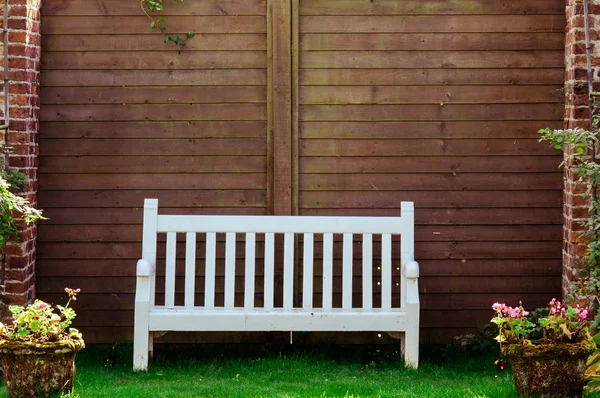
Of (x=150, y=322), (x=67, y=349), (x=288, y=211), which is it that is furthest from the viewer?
(x=288, y=211)

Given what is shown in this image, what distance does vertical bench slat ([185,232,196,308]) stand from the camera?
16.0 feet

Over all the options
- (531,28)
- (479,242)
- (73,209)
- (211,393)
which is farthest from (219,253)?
(531,28)

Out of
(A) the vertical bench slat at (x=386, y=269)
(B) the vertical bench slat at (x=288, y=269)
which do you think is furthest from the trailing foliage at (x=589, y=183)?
(B) the vertical bench slat at (x=288, y=269)

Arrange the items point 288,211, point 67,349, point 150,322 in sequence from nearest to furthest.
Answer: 1. point 67,349
2. point 150,322
3. point 288,211

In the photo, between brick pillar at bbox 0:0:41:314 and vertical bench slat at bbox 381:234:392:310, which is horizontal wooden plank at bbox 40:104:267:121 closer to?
brick pillar at bbox 0:0:41:314

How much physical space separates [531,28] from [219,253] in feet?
7.66

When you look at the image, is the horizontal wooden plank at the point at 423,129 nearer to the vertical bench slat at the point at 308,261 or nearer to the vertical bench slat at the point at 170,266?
the vertical bench slat at the point at 308,261

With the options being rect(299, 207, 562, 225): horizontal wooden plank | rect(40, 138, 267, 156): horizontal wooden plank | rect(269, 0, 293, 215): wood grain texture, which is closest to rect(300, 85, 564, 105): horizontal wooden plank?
rect(269, 0, 293, 215): wood grain texture

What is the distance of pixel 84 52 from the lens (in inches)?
204

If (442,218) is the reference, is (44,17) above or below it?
above

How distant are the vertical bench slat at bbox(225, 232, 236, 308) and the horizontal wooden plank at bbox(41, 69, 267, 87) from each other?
98cm

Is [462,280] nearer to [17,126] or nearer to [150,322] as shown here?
[150,322]

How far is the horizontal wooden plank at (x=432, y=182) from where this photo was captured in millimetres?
5219

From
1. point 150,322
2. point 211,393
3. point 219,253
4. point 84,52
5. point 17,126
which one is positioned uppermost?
point 84,52
